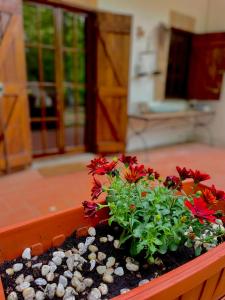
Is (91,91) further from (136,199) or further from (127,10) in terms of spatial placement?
(136,199)

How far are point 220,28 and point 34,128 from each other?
4.24 m

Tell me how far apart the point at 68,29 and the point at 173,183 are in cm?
349

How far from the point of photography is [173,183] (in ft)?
4.13

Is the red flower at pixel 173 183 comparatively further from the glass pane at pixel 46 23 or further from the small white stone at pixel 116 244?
the glass pane at pixel 46 23

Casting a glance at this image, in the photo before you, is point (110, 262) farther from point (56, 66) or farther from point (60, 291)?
point (56, 66)

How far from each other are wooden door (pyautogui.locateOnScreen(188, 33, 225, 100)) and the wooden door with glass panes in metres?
2.43

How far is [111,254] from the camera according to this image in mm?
1204

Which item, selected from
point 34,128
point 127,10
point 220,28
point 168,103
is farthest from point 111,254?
point 220,28

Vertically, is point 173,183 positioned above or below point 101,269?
above

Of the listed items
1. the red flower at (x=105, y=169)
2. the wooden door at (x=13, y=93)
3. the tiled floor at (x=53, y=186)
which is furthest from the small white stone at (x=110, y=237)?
the wooden door at (x=13, y=93)

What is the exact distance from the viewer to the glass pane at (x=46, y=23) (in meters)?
3.64

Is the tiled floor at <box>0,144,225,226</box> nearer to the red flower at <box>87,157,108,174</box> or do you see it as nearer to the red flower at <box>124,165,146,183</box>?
the red flower at <box>87,157,108,174</box>

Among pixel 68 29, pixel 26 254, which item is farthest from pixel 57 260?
pixel 68 29

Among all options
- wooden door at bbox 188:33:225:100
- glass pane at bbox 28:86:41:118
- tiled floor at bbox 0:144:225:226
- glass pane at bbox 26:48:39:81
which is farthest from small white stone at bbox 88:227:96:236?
wooden door at bbox 188:33:225:100
